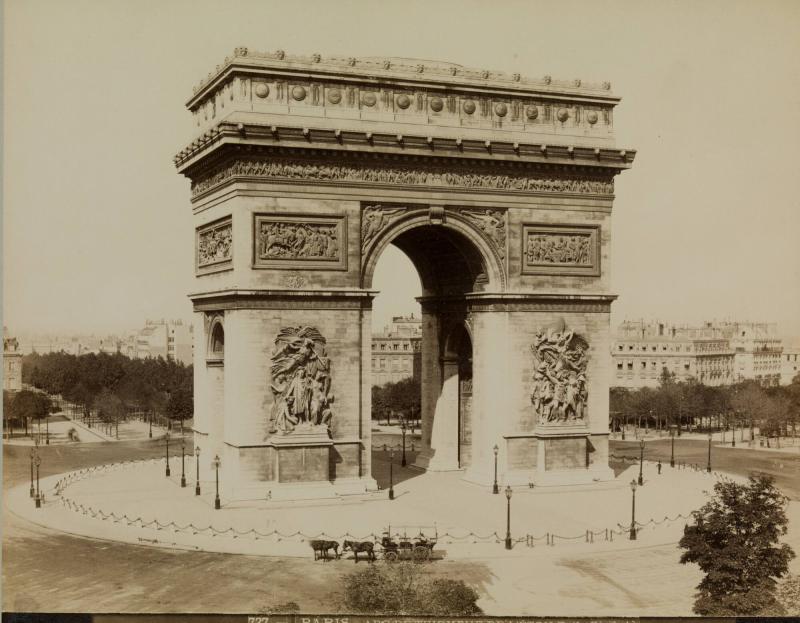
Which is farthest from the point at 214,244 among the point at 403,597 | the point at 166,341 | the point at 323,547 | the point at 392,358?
the point at 166,341

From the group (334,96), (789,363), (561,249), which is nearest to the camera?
(334,96)

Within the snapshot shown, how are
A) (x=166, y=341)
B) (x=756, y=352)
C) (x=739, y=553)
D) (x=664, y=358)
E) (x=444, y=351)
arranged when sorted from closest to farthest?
(x=739, y=553) < (x=444, y=351) < (x=664, y=358) < (x=756, y=352) < (x=166, y=341)

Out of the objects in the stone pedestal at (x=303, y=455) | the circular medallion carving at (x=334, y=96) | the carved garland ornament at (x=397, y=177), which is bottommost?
the stone pedestal at (x=303, y=455)

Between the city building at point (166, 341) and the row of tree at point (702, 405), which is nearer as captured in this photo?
the row of tree at point (702, 405)

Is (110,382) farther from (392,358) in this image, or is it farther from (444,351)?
(444,351)

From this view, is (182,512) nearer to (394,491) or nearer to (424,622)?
(394,491)

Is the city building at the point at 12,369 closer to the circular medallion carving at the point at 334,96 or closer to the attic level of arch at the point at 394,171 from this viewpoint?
the attic level of arch at the point at 394,171

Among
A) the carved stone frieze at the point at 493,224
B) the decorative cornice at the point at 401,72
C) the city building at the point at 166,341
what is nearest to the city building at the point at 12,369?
the decorative cornice at the point at 401,72
